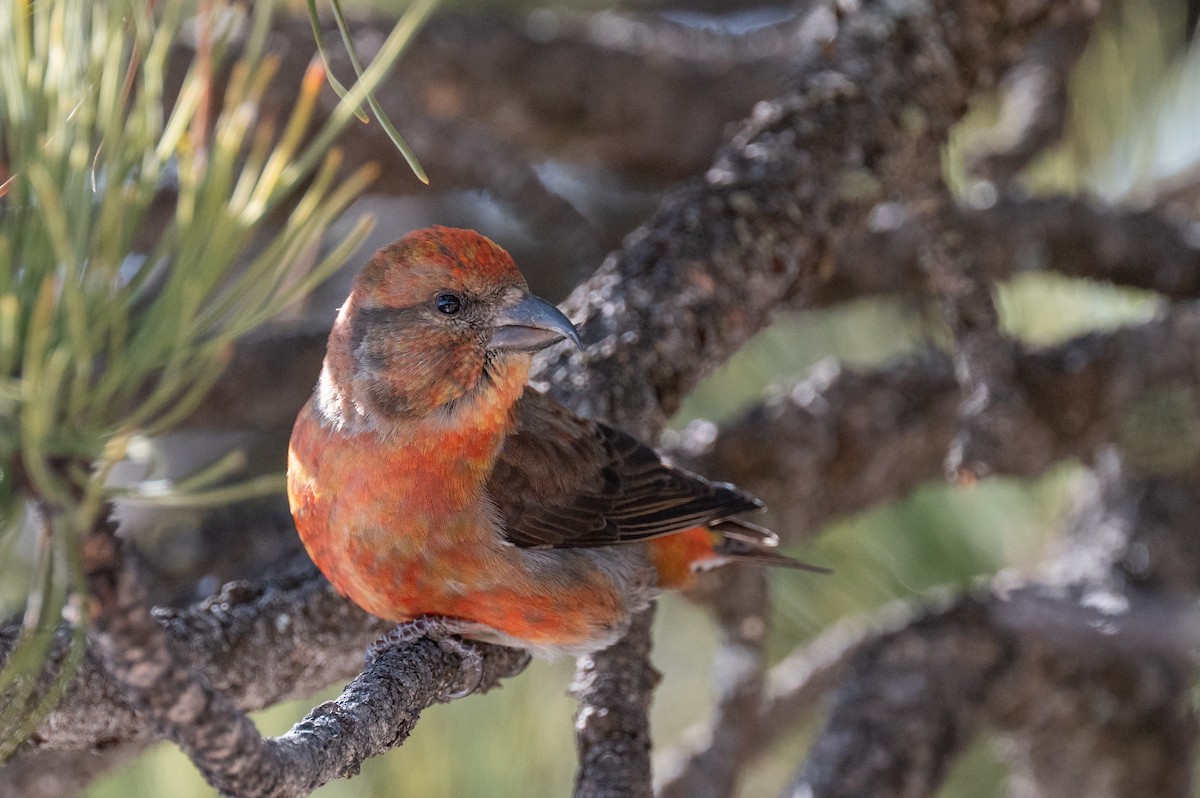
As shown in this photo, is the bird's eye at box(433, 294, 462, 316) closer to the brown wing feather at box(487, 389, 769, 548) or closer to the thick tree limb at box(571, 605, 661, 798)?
the brown wing feather at box(487, 389, 769, 548)

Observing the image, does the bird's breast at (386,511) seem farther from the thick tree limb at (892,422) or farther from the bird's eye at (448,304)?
the thick tree limb at (892,422)

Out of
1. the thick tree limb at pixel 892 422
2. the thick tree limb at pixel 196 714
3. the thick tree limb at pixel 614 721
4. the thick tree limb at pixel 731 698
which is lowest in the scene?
the thick tree limb at pixel 196 714

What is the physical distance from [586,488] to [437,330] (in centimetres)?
55

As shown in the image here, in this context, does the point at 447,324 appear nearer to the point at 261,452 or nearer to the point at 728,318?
the point at 728,318

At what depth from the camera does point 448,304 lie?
8.59ft

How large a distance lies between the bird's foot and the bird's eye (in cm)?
65

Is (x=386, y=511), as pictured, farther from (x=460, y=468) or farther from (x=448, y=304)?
(x=448, y=304)

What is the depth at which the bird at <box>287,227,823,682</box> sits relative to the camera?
8.09 feet

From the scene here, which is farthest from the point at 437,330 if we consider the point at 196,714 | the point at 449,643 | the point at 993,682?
the point at 993,682

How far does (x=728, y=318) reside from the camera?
2.75 metres

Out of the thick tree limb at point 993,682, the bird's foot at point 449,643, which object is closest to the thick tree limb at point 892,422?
the thick tree limb at point 993,682

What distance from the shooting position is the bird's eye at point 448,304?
262 cm

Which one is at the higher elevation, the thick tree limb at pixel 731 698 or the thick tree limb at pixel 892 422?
the thick tree limb at pixel 892 422

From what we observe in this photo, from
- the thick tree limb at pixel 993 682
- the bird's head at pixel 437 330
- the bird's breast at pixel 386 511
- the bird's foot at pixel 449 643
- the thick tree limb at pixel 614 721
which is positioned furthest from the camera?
the thick tree limb at pixel 993 682
